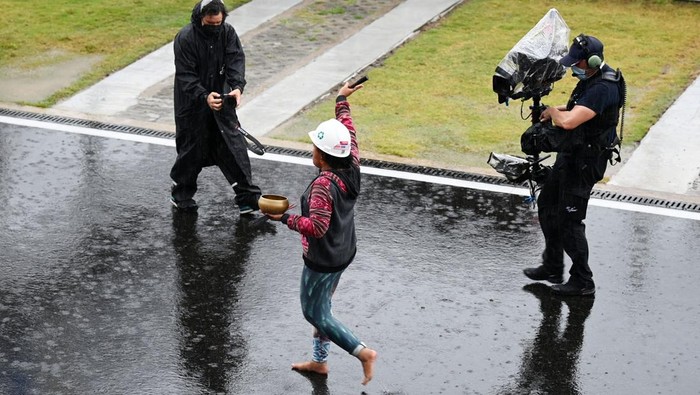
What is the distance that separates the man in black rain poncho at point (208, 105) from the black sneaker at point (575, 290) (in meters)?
2.73

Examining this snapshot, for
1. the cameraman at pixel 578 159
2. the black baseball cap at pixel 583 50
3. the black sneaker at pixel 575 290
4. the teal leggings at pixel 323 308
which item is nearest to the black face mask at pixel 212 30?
the cameraman at pixel 578 159

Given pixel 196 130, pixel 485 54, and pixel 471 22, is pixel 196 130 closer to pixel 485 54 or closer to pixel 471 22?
pixel 485 54

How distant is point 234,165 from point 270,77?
13.2 feet

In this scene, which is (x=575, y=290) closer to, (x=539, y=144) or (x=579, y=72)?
(x=539, y=144)

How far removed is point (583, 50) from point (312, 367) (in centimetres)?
279

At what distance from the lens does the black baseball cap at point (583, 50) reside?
7645 mm

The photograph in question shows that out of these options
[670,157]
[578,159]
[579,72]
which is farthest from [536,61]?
[670,157]

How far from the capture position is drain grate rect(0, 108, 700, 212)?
32.4 feet

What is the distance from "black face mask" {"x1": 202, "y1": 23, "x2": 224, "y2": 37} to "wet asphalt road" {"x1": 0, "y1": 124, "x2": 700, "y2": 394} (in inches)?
58.4

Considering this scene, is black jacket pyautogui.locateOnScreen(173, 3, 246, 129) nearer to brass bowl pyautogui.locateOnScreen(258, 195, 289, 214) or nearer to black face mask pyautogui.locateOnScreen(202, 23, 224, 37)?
black face mask pyautogui.locateOnScreen(202, 23, 224, 37)

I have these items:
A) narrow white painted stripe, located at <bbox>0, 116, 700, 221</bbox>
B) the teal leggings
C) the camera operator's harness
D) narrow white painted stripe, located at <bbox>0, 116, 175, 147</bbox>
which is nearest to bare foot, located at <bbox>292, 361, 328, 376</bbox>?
the teal leggings

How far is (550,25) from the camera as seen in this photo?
810 centimetres

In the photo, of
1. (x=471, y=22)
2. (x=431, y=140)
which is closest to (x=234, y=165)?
(x=431, y=140)

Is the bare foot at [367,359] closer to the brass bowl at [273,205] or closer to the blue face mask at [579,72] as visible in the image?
the brass bowl at [273,205]
